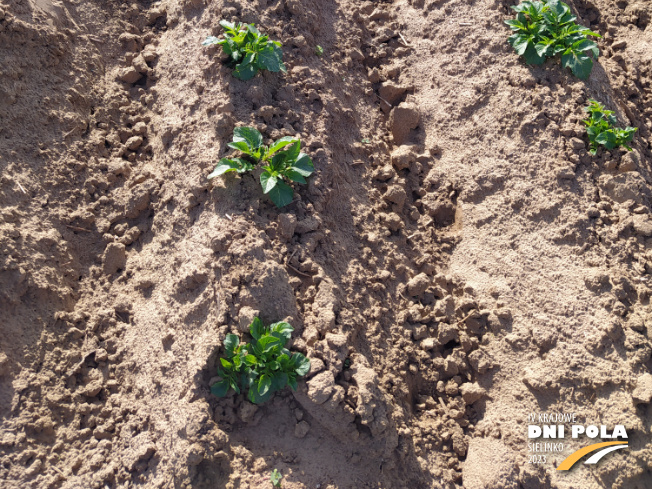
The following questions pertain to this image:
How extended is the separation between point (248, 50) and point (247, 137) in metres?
0.62

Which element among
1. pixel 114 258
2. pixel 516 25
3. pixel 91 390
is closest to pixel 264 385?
pixel 91 390

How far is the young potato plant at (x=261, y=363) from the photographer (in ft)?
8.20

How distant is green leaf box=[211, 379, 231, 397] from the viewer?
Answer: 2533 mm

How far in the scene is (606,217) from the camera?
3.12m

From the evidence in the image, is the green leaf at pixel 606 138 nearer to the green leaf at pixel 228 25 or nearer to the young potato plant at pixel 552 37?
the young potato plant at pixel 552 37

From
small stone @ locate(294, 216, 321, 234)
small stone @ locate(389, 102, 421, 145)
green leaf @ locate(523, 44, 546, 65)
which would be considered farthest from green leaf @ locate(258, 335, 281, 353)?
green leaf @ locate(523, 44, 546, 65)

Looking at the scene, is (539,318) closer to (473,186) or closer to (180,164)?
(473,186)

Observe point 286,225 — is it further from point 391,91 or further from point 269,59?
point 391,91

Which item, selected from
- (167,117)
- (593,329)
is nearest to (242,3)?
(167,117)

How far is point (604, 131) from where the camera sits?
3.22 metres

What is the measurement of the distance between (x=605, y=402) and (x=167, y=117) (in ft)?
10.2

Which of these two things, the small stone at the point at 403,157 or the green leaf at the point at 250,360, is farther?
the small stone at the point at 403,157

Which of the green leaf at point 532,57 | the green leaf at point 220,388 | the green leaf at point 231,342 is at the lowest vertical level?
the green leaf at point 220,388

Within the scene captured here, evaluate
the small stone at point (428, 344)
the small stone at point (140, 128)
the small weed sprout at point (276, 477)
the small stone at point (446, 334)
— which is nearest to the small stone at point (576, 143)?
the small stone at point (446, 334)
